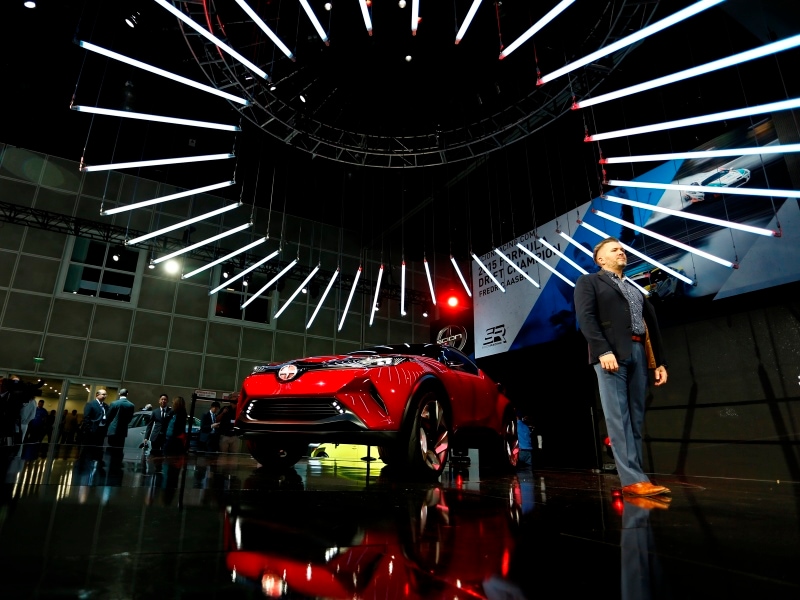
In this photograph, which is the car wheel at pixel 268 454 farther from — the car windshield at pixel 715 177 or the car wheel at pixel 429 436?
the car windshield at pixel 715 177

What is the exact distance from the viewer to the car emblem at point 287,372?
3891 mm

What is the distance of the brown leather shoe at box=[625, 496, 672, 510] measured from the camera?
2.42 metres

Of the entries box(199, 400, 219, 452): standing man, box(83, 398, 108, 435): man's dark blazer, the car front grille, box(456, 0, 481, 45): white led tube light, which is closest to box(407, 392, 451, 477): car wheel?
the car front grille

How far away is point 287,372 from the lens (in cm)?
395

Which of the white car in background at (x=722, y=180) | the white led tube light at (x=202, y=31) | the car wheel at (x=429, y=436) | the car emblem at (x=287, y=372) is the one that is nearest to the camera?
the car wheel at (x=429, y=436)

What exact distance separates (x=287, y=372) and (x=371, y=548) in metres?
2.79

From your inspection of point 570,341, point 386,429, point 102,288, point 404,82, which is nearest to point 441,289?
point 570,341

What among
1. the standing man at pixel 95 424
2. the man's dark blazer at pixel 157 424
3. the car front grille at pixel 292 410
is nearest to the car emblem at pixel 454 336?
the man's dark blazer at pixel 157 424

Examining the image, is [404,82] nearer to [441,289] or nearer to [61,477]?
[61,477]

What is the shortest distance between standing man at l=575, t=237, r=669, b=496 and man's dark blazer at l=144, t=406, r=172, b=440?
30.8 feet

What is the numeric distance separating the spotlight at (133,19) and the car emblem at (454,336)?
12002 millimetres

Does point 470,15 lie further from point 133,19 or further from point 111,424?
point 111,424

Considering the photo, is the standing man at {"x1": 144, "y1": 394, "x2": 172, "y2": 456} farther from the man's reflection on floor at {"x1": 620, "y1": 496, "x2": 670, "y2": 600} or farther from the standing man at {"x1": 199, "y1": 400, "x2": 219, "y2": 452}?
the man's reflection on floor at {"x1": 620, "y1": 496, "x2": 670, "y2": 600}

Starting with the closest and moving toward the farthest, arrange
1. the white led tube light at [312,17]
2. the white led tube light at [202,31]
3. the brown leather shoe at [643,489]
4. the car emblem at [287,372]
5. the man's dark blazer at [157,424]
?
the brown leather shoe at [643,489] → the car emblem at [287,372] → the white led tube light at [202,31] → the white led tube light at [312,17] → the man's dark blazer at [157,424]
